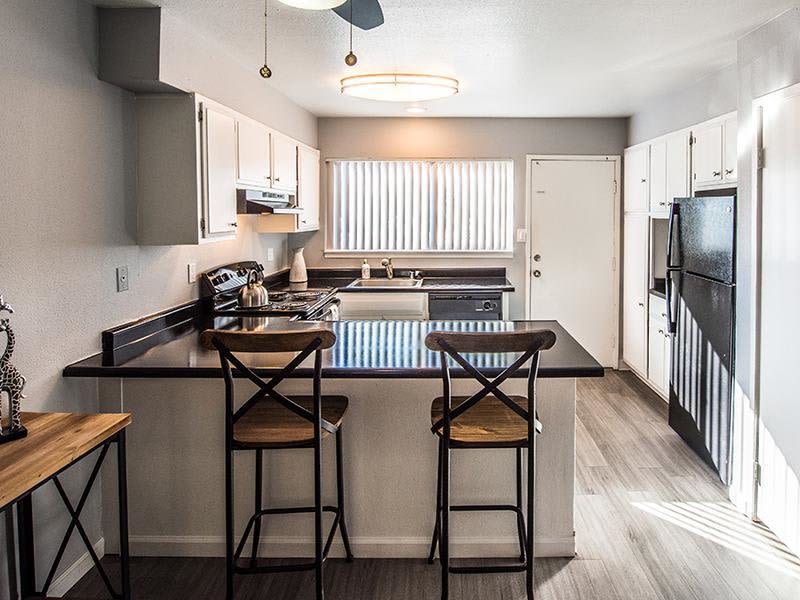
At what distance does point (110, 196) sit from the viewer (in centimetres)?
320

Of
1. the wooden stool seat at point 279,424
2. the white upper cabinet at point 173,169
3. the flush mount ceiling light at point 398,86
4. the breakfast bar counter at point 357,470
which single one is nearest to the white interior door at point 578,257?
the flush mount ceiling light at point 398,86

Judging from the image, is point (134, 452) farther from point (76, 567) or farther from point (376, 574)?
point (376, 574)

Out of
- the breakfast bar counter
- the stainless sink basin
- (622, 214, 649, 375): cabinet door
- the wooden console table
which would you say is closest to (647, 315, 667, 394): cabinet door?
(622, 214, 649, 375): cabinet door

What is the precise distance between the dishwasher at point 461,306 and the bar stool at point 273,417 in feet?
9.89

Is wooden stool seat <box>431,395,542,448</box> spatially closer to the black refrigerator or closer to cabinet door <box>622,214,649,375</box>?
the black refrigerator

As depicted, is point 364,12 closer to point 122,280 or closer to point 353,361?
point 353,361

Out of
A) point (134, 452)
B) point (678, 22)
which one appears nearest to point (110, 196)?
point (134, 452)

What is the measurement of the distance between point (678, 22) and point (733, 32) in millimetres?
380

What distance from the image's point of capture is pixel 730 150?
429cm

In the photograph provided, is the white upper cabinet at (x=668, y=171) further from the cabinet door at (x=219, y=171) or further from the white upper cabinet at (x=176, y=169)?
the white upper cabinet at (x=176, y=169)

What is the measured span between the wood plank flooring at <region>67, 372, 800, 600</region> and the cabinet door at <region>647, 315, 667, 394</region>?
66.0 inches

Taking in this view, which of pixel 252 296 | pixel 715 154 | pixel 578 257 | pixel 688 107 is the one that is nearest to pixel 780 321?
pixel 715 154

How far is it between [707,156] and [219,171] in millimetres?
2969

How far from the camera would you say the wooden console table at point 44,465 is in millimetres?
1849
